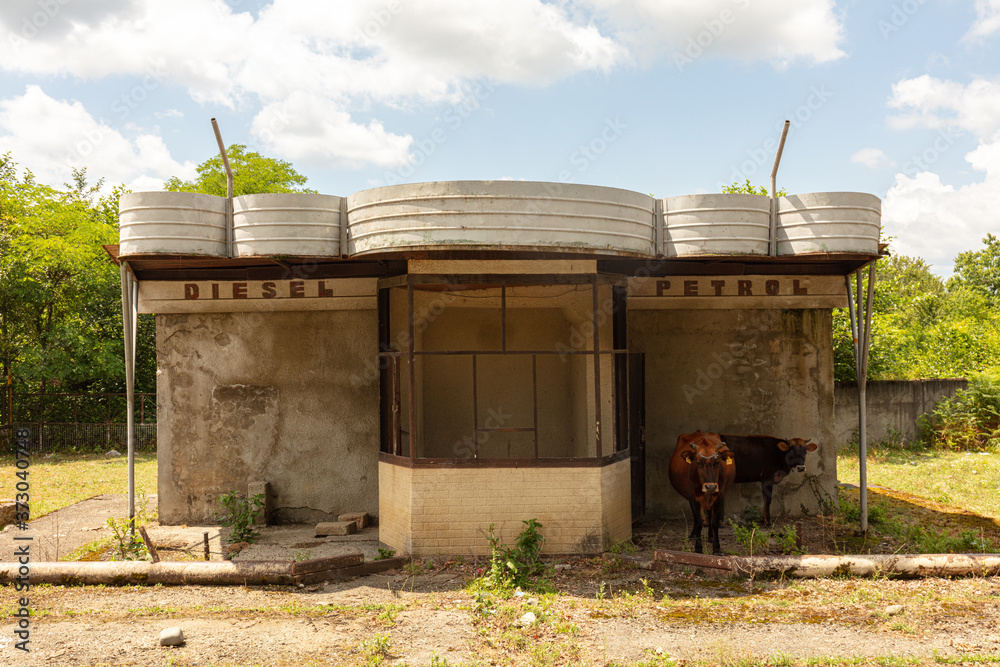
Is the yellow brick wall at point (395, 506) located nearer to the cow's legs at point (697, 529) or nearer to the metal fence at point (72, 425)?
the cow's legs at point (697, 529)

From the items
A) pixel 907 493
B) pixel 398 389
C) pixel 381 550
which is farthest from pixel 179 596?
pixel 907 493

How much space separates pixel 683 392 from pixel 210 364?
713 cm

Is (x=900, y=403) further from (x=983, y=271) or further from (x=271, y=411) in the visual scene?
(x=983, y=271)

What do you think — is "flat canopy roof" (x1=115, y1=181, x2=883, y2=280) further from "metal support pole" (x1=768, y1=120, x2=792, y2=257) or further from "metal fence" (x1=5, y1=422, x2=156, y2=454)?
"metal fence" (x1=5, y1=422, x2=156, y2=454)

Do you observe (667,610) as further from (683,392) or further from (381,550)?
(683,392)

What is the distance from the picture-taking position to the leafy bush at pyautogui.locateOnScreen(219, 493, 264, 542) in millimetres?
9820

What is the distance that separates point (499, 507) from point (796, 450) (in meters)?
4.26

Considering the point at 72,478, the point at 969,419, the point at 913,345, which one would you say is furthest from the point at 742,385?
the point at 913,345

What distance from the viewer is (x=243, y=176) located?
108ft

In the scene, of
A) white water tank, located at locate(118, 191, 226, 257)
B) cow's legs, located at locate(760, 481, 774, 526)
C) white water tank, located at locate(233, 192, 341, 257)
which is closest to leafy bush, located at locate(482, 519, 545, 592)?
cow's legs, located at locate(760, 481, 774, 526)

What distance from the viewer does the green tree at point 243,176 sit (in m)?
32.3

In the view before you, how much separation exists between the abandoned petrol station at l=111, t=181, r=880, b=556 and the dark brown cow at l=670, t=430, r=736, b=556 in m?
0.93

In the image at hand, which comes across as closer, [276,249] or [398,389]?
[276,249]

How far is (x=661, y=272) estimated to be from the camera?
1014 centimetres
